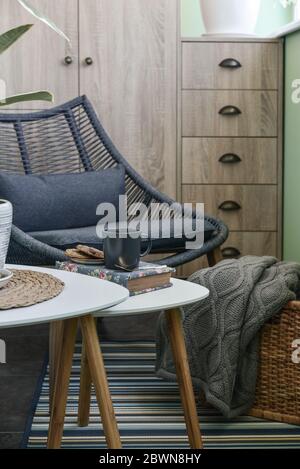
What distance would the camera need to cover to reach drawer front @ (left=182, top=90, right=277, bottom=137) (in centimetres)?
364

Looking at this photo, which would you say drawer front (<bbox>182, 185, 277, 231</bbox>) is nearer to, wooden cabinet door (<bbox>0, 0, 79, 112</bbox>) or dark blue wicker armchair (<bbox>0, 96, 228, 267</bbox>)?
dark blue wicker armchair (<bbox>0, 96, 228, 267</bbox>)

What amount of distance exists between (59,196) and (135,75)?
81 centimetres

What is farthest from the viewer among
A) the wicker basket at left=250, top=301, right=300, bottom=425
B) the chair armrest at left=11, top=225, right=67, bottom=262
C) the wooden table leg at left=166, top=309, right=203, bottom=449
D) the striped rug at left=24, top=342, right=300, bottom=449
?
the chair armrest at left=11, top=225, right=67, bottom=262

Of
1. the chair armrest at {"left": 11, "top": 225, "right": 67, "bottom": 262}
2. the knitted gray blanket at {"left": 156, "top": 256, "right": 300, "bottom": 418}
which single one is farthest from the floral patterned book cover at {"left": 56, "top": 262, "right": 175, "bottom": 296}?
the chair armrest at {"left": 11, "top": 225, "right": 67, "bottom": 262}

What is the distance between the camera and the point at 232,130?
366 cm

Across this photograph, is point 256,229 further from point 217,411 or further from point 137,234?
point 137,234

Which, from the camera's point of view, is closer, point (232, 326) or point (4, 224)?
point (4, 224)

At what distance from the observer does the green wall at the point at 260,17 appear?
407 centimetres

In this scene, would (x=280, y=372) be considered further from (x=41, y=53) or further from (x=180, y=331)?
(x=41, y=53)

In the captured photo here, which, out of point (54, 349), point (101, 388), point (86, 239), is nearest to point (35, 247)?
point (86, 239)

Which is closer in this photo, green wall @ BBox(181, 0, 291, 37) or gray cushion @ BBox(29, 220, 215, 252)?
gray cushion @ BBox(29, 220, 215, 252)

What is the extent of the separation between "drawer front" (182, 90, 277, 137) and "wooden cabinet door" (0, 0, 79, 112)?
55cm

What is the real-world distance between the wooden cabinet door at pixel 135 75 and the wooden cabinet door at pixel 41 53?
53mm

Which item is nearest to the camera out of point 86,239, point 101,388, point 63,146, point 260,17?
point 101,388
